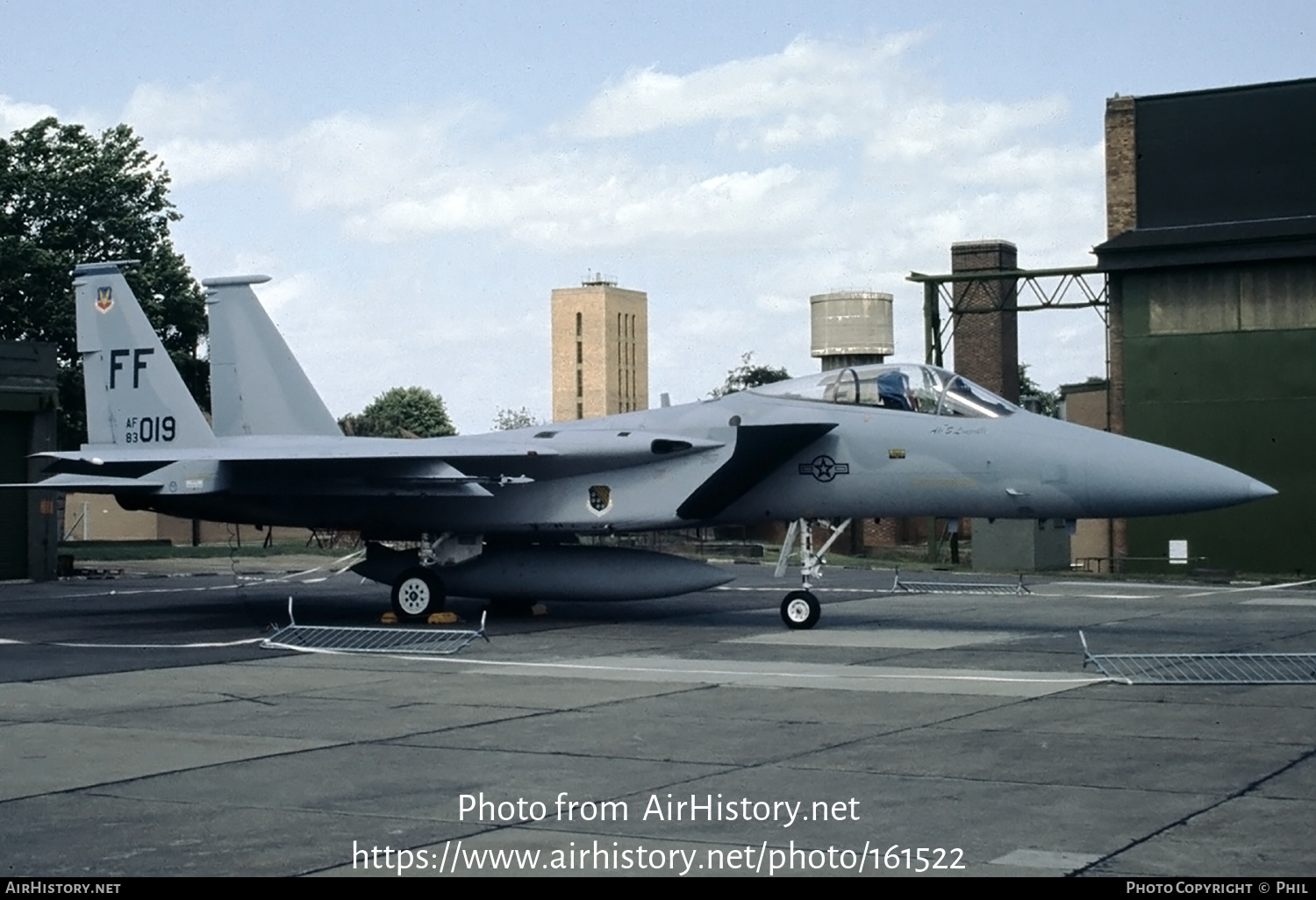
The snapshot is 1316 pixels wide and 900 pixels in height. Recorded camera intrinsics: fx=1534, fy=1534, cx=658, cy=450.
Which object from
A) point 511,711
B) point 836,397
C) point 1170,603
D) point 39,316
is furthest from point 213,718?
point 39,316

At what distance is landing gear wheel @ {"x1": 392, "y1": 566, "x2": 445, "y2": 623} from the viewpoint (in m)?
18.0

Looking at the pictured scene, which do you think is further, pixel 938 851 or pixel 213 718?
pixel 213 718

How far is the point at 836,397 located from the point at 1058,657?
14.3 feet

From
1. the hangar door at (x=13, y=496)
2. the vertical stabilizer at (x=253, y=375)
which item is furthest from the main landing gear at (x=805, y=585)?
the hangar door at (x=13, y=496)

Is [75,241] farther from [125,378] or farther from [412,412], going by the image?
[412,412]

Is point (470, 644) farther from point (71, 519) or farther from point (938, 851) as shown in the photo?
point (71, 519)

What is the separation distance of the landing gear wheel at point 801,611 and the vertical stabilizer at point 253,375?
7182mm

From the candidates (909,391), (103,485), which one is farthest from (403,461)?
(909,391)

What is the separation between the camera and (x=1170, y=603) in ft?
68.9

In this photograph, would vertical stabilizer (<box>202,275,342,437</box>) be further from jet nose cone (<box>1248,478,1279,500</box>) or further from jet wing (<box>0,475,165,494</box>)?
jet nose cone (<box>1248,478,1279,500</box>)

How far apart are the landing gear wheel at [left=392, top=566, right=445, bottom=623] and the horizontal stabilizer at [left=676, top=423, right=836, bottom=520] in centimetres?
312

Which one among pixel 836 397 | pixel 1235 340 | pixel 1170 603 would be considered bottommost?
pixel 1170 603

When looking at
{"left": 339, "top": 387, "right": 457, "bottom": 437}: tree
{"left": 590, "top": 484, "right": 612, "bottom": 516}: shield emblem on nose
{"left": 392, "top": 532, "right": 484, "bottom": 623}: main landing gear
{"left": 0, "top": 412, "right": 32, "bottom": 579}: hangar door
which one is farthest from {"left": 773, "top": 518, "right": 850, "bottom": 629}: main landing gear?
{"left": 339, "top": 387, "right": 457, "bottom": 437}: tree

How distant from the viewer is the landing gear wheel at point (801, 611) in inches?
662
